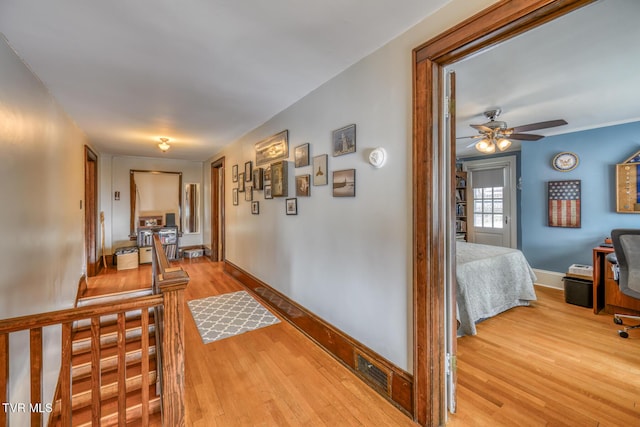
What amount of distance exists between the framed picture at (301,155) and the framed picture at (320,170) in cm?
15

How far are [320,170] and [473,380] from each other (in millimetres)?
2051

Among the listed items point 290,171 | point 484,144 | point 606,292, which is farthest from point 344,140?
point 606,292

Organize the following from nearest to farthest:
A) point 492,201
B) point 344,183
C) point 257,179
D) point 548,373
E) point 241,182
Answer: point 548,373, point 344,183, point 257,179, point 241,182, point 492,201

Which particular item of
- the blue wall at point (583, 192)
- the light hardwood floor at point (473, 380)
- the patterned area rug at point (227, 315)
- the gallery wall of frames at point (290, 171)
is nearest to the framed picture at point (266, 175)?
the gallery wall of frames at point (290, 171)

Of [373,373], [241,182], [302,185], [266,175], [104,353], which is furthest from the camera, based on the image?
[241,182]

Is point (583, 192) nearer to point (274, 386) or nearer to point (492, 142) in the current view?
point (492, 142)

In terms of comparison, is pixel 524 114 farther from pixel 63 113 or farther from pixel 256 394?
pixel 63 113

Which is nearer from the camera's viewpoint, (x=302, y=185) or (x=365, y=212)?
(x=365, y=212)

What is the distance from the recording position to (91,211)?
458cm

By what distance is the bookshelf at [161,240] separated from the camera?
218 inches

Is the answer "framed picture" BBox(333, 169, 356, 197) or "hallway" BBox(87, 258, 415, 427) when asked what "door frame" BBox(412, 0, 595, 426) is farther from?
"framed picture" BBox(333, 169, 356, 197)

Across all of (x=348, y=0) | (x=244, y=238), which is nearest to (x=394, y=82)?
(x=348, y=0)

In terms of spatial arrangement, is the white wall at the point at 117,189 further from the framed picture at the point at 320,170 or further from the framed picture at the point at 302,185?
the framed picture at the point at 320,170

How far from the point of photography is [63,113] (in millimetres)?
2881
